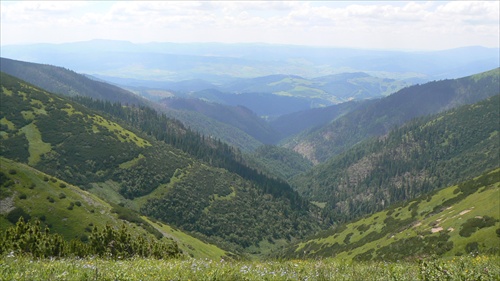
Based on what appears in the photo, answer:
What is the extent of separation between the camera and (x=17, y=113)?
160250 mm

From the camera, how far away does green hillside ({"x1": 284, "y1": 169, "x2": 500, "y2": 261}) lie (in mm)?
48000

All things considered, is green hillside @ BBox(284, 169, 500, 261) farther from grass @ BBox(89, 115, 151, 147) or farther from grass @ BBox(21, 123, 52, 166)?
grass @ BBox(89, 115, 151, 147)

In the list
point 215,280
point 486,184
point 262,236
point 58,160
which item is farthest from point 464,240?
point 58,160

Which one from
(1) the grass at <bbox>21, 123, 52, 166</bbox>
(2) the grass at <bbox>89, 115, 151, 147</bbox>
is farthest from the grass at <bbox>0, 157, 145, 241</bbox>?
(2) the grass at <bbox>89, 115, 151, 147</bbox>

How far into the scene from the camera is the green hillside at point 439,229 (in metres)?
48.0

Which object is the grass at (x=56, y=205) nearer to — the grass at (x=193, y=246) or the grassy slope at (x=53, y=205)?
the grassy slope at (x=53, y=205)

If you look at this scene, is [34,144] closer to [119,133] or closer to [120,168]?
[120,168]

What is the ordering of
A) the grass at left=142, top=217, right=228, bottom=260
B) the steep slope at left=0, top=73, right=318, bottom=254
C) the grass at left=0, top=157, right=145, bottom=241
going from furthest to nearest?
the steep slope at left=0, top=73, right=318, bottom=254 < the grass at left=142, top=217, right=228, bottom=260 < the grass at left=0, top=157, right=145, bottom=241

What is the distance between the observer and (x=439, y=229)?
6234cm

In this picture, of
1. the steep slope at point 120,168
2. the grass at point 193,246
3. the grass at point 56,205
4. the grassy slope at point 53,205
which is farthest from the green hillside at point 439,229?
the steep slope at point 120,168

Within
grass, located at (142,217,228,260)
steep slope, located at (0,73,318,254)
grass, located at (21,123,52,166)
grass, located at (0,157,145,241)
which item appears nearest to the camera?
grass, located at (0,157,145,241)

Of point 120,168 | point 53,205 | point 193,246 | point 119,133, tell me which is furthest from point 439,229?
point 119,133

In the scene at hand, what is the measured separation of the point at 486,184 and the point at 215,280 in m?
89.1

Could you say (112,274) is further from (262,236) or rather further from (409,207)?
(262,236)
